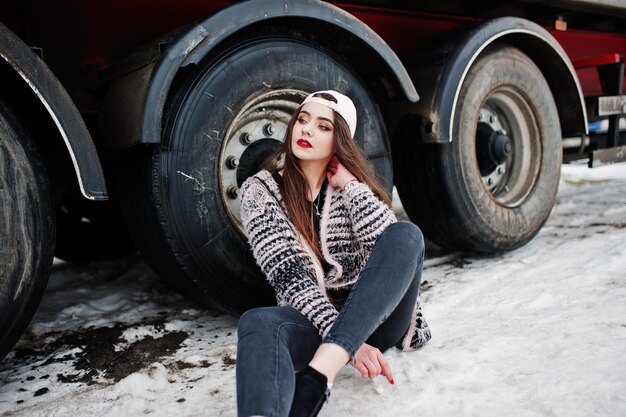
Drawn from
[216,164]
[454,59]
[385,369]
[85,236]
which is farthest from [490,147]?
[85,236]

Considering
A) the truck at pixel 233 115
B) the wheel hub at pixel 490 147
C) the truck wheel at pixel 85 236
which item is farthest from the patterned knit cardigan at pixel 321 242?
the truck wheel at pixel 85 236

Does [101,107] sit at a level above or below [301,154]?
above

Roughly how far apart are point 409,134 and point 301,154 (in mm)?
1010

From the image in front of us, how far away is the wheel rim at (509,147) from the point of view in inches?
123

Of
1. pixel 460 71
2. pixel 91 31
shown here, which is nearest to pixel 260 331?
pixel 91 31

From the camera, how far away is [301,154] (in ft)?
6.32

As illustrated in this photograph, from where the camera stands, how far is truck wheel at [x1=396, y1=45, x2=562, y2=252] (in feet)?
9.38

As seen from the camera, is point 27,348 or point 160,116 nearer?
point 160,116

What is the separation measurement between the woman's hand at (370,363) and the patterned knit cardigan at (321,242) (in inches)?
5.5

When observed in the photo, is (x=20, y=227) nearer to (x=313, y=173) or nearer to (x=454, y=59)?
(x=313, y=173)

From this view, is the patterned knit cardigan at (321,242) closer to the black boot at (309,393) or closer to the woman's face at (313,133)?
the woman's face at (313,133)

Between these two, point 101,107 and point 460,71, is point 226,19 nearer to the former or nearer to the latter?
point 101,107

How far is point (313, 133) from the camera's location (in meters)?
1.94

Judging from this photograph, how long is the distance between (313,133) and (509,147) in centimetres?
156
